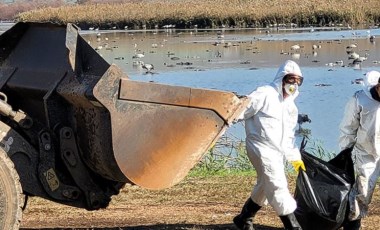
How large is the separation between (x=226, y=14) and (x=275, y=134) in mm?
42141

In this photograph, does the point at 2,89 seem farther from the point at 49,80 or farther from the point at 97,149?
the point at 97,149

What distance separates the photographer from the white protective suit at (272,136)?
7762 mm

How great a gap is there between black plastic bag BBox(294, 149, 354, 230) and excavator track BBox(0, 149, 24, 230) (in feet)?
8.84

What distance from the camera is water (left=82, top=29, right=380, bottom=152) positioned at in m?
20.3

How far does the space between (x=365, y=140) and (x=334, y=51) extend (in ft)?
→ 81.6

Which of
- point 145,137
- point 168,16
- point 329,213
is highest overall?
point 145,137

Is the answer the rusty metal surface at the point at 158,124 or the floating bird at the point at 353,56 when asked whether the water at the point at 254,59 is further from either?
the rusty metal surface at the point at 158,124

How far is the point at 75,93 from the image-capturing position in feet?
22.5

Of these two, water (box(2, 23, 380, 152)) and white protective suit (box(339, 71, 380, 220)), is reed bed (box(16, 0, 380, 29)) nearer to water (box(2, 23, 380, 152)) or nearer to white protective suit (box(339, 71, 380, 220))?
water (box(2, 23, 380, 152))

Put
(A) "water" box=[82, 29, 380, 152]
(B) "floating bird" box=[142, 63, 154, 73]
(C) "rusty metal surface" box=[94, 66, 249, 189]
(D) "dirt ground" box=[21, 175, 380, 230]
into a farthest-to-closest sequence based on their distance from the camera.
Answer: (B) "floating bird" box=[142, 63, 154, 73]
(A) "water" box=[82, 29, 380, 152]
(D) "dirt ground" box=[21, 175, 380, 230]
(C) "rusty metal surface" box=[94, 66, 249, 189]

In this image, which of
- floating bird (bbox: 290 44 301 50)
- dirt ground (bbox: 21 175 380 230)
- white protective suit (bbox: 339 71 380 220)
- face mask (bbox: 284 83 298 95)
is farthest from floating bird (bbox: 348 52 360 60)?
face mask (bbox: 284 83 298 95)

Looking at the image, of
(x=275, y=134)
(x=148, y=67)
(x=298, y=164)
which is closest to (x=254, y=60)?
(x=148, y=67)

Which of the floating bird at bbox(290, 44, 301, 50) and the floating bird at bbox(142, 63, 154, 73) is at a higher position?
the floating bird at bbox(142, 63, 154, 73)

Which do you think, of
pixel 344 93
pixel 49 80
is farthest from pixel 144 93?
pixel 344 93
